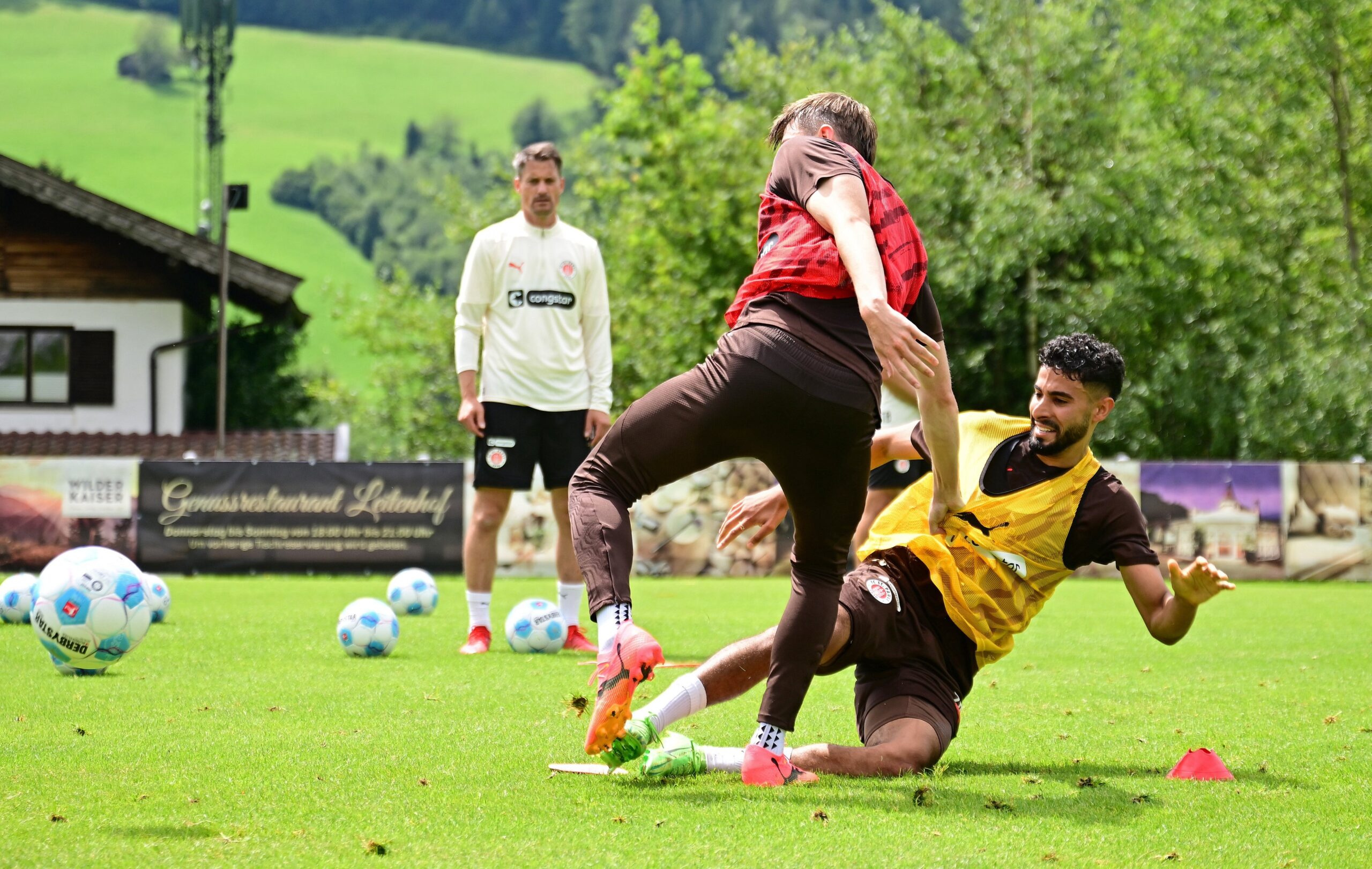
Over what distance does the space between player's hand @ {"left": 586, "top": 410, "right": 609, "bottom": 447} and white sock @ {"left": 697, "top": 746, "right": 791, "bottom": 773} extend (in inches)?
146

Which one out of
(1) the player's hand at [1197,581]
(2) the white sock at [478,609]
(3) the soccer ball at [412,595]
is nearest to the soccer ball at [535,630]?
(2) the white sock at [478,609]

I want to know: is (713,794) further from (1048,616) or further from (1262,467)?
(1262,467)

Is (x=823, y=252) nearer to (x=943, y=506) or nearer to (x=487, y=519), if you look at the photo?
(x=943, y=506)

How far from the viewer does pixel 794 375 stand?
3789 millimetres

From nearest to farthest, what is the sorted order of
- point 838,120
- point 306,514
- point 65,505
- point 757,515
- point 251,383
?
1. point 838,120
2. point 757,515
3. point 65,505
4. point 306,514
5. point 251,383

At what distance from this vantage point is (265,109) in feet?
351

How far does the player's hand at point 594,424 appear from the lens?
7.86 m

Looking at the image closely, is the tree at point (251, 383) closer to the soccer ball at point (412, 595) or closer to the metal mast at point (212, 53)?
the metal mast at point (212, 53)

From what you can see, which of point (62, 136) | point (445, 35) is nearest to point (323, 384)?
point (62, 136)

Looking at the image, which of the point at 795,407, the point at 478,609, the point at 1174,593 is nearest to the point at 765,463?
the point at 795,407

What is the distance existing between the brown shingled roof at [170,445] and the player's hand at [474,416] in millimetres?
18772

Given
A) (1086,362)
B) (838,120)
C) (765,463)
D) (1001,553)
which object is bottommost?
(1001,553)

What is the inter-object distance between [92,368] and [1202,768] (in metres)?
27.3

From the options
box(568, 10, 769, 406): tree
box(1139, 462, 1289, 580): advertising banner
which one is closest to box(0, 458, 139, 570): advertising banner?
box(1139, 462, 1289, 580): advertising banner
